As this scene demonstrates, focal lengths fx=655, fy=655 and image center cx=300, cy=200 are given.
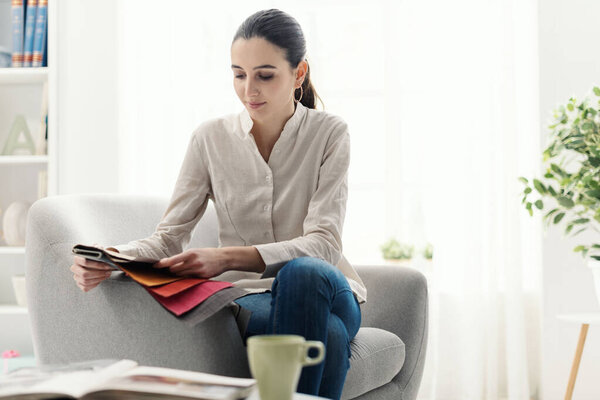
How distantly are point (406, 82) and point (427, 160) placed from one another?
0.45 m

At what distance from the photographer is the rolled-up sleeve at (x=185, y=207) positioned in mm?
1629

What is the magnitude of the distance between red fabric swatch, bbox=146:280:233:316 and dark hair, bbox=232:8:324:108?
0.65m

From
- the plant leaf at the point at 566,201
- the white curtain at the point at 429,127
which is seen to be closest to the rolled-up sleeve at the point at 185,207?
the plant leaf at the point at 566,201

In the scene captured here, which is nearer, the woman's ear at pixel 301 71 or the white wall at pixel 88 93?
the woman's ear at pixel 301 71

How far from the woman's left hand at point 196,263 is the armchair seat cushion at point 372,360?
37 cm

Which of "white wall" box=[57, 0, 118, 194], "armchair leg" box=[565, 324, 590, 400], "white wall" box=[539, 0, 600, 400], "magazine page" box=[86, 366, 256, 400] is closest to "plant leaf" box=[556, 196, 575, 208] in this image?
"armchair leg" box=[565, 324, 590, 400]

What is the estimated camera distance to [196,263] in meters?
1.37

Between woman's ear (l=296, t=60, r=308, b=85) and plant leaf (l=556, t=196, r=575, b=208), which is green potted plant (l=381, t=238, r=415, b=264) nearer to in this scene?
plant leaf (l=556, t=196, r=575, b=208)

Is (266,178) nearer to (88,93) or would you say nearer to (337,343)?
(337,343)

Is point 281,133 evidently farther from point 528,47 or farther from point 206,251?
point 528,47

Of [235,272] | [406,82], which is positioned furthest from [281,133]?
[406,82]

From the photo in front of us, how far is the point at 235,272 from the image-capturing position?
1.65m

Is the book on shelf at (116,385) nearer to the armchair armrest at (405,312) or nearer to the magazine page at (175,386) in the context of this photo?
the magazine page at (175,386)

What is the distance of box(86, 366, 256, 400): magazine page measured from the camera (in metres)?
0.77
